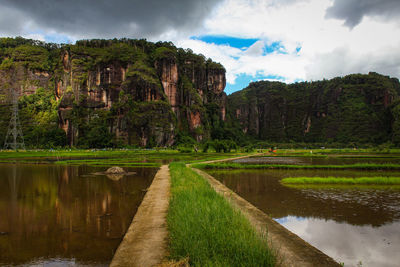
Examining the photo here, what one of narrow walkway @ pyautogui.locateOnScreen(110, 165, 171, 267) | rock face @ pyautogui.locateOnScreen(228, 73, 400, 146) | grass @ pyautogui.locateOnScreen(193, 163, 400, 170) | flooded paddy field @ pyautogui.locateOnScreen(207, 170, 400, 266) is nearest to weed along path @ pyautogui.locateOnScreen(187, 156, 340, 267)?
flooded paddy field @ pyautogui.locateOnScreen(207, 170, 400, 266)

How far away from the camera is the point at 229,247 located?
4.44 meters

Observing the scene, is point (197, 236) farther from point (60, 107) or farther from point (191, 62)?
point (191, 62)

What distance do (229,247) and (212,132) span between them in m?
116

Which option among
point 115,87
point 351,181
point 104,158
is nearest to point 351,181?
point 351,181

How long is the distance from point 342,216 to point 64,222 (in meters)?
10.3

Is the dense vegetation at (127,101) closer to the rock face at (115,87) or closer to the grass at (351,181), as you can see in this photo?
the rock face at (115,87)

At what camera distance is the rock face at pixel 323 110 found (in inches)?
5143

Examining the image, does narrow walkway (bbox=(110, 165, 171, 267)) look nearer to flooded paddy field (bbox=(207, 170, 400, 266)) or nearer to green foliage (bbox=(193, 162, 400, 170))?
flooded paddy field (bbox=(207, 170, 400, 266))

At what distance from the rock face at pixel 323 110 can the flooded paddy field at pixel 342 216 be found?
109115 mm

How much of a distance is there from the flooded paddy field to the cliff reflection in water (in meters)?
5.95

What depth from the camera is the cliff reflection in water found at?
618 centimetres

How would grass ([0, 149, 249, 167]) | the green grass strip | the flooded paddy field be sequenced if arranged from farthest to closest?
grass ([0, 149, 249, 167]), the green grass strip, the flooded paddy field

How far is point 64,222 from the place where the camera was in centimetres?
868

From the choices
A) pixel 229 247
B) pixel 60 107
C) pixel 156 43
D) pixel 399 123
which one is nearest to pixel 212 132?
pixel 156 43
